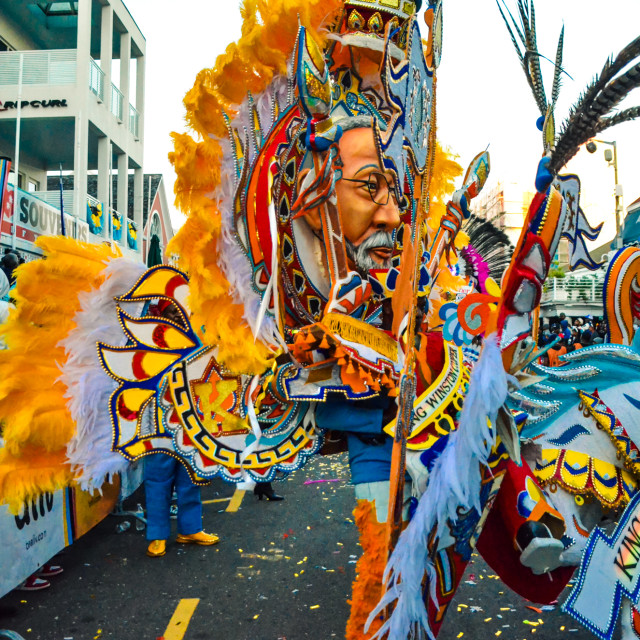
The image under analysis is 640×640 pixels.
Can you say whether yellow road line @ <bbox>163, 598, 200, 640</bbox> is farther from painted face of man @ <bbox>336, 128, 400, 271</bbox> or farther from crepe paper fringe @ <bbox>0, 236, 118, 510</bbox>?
painted face of man @ <bbox>336, 128, 400, 271</bbox>

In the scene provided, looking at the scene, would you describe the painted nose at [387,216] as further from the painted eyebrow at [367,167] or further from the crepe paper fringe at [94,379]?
the crepe paper fringe at [94,379]

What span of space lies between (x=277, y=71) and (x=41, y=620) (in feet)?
8.94

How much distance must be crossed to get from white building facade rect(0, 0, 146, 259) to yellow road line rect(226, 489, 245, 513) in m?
7.08

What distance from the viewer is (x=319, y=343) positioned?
1.93 meters

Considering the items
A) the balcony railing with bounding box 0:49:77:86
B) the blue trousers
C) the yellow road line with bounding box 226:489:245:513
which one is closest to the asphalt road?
the blue trousers

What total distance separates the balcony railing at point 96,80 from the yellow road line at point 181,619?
12505 millimetres

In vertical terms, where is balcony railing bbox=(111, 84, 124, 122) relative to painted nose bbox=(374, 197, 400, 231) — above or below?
above

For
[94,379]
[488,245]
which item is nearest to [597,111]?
[488,245]

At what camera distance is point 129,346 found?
2324 millimetres

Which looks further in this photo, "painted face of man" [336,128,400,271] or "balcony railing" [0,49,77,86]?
"balcony railing" [0,49,77,86]

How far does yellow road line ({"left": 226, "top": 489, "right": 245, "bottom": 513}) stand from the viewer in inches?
188

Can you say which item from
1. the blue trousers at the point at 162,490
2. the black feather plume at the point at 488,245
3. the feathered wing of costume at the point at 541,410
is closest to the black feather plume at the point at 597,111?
the feathered wing of costume at the point at 541,410

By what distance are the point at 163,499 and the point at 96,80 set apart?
12347 mm

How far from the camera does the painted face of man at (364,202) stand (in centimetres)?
219
